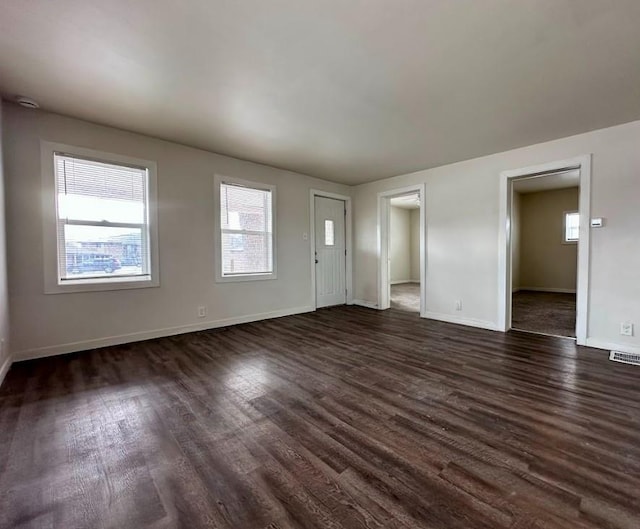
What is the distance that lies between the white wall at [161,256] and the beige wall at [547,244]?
21.0 ft

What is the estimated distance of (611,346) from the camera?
3.29 meters

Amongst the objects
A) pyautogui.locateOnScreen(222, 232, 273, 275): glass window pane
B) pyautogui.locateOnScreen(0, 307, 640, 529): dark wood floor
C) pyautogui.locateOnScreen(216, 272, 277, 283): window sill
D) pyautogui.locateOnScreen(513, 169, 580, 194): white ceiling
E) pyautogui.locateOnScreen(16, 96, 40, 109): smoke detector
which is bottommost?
pyautogui.locateOnScreen(0, 307, 640, 529): dark wood floor

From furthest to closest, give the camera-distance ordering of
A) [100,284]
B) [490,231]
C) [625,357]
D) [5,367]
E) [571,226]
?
[571,226] < [490,231] < [100,284] < [625,357] < [5,367]

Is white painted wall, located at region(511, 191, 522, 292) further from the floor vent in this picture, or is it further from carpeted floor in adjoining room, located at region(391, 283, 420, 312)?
the floor vent

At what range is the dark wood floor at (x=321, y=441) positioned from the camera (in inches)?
50.3

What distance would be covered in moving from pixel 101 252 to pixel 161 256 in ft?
2.04

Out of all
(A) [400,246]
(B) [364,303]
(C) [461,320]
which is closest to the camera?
(C) [461,320]

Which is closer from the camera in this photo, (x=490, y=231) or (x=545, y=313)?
(x=490, y=231)

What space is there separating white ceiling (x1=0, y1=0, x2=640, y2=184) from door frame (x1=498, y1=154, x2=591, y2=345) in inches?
16.4

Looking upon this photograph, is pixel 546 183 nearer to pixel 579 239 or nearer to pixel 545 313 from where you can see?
pixel 545 313

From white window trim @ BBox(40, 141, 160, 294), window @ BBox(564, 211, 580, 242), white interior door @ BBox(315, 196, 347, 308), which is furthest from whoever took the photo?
window @ BBox(564, 211, 580, 242)

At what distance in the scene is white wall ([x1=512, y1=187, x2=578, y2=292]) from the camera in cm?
752

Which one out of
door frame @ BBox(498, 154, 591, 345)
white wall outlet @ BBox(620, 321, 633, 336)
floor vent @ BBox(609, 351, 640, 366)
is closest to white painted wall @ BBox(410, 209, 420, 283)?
door frame @ BBox(498, 154, 591, 345)

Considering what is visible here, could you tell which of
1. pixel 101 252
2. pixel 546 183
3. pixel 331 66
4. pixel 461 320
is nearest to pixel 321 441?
pixel 331 66
